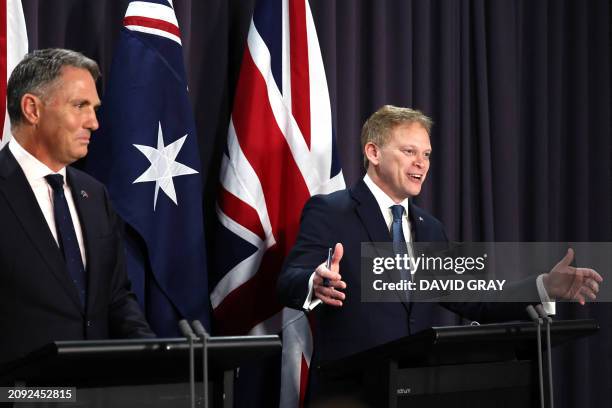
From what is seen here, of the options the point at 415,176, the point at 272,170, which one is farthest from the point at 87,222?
the point at 415,176

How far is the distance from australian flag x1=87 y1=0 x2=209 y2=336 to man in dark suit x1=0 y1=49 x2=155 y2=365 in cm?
49

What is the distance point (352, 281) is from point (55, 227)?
115 centimetres

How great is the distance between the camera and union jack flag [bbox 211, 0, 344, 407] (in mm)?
3908

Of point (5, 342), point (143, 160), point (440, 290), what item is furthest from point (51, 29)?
point (440, 290)

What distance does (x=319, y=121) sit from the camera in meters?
4.04

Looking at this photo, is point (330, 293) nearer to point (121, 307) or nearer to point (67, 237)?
point (121, 307)

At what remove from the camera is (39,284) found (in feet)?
8.98

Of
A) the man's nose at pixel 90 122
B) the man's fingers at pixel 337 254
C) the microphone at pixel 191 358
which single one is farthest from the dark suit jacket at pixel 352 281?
the microphone at pixel 191 358

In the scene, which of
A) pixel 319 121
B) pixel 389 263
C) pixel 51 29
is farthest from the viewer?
pixel 319 121

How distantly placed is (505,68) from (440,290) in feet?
A: 5.94

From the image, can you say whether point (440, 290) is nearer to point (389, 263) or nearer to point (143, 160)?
point (389, 263)

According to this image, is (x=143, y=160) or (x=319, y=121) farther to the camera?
(x=319, y=121)

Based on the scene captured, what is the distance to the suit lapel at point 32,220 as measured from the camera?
2.77m

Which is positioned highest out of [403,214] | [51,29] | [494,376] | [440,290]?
[51,29]
